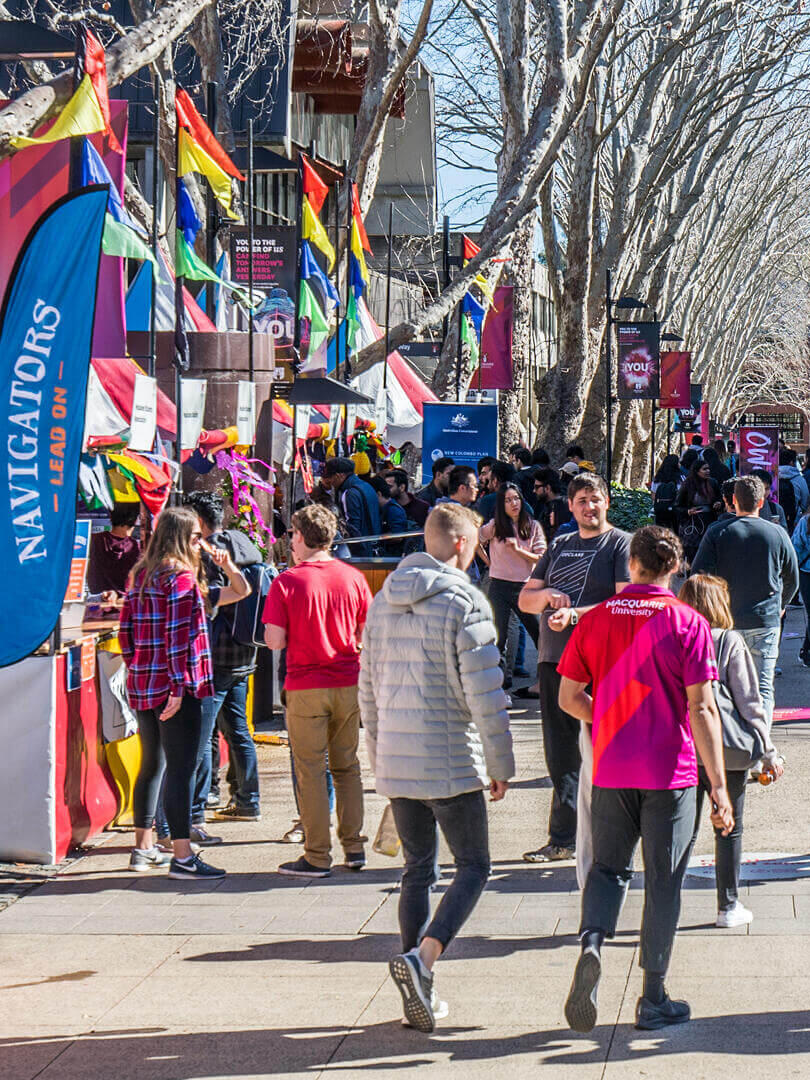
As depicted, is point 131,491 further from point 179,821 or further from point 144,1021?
point 144,1021

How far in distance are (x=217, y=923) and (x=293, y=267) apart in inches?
455

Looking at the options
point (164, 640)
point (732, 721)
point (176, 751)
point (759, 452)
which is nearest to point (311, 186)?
point (759, 452)

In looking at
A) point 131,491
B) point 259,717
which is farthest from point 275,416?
point 259,717

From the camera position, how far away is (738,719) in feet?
20.5

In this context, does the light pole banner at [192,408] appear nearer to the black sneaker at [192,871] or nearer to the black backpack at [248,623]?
the black backpack at [248,623]

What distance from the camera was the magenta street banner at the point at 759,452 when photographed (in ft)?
72.6

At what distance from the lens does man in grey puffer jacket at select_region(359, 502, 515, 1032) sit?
5496 mm

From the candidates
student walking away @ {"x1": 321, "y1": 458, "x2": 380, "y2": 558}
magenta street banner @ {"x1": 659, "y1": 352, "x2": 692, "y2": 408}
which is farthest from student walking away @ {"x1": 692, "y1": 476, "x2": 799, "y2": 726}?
magenta street banner @ {"x1": 659, "y1": 352, "x2": 692, "y2": 408}

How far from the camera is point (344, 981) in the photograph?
5.93 meters

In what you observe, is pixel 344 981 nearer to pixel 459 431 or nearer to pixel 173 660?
pixel 173 660

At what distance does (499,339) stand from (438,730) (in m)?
20.0

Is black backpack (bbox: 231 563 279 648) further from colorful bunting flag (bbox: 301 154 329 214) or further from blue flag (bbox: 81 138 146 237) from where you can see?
colorful bunting flag (bbox: 301 154 329 214)

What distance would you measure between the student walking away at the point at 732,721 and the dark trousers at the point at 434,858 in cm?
101

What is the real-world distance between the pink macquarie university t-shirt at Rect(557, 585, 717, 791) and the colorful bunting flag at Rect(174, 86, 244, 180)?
7826 mm
